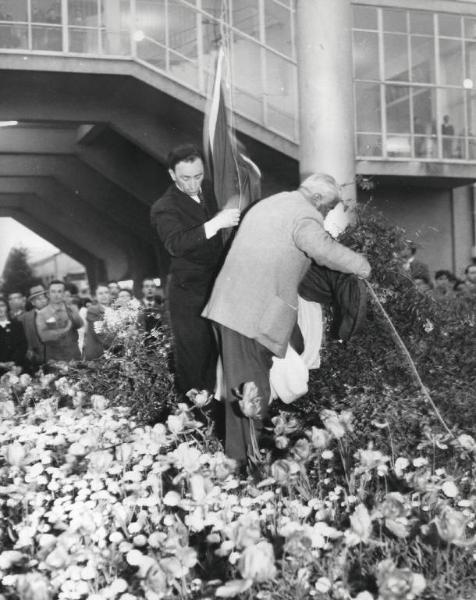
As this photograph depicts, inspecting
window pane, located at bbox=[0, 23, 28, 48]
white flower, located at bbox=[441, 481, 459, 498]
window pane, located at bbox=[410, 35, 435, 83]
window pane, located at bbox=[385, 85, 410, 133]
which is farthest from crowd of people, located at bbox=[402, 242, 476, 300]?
window pane, located at bbox=[410, 35, 435, 83]

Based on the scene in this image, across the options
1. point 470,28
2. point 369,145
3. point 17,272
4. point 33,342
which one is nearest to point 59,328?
point 33,342

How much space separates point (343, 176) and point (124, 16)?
15.2ft

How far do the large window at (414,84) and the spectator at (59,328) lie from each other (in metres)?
8.29

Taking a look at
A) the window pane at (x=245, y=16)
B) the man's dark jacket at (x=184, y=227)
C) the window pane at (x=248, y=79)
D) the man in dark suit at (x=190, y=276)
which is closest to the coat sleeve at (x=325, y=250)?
the man's dark jacket at (x=184, y=227)

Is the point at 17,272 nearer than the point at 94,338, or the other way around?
the point at 94,338

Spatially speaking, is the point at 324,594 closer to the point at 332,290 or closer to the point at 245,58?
the point at 332,290

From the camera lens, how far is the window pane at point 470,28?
1781 centimetres

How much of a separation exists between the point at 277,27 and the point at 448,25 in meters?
3.75

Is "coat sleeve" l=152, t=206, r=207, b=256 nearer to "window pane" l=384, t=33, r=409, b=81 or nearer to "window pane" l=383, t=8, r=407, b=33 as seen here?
"window pane" l=384, t=33, r=409, b=81

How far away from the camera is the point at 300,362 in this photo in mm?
4879

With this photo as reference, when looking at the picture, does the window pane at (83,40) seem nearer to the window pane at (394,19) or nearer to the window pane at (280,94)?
the window pane at (280,94)

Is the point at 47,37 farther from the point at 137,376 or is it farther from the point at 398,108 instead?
the point at 137,376

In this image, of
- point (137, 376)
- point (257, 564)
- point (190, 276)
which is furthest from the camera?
point (137, 376)

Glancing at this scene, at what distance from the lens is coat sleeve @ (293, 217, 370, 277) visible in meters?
4.41
